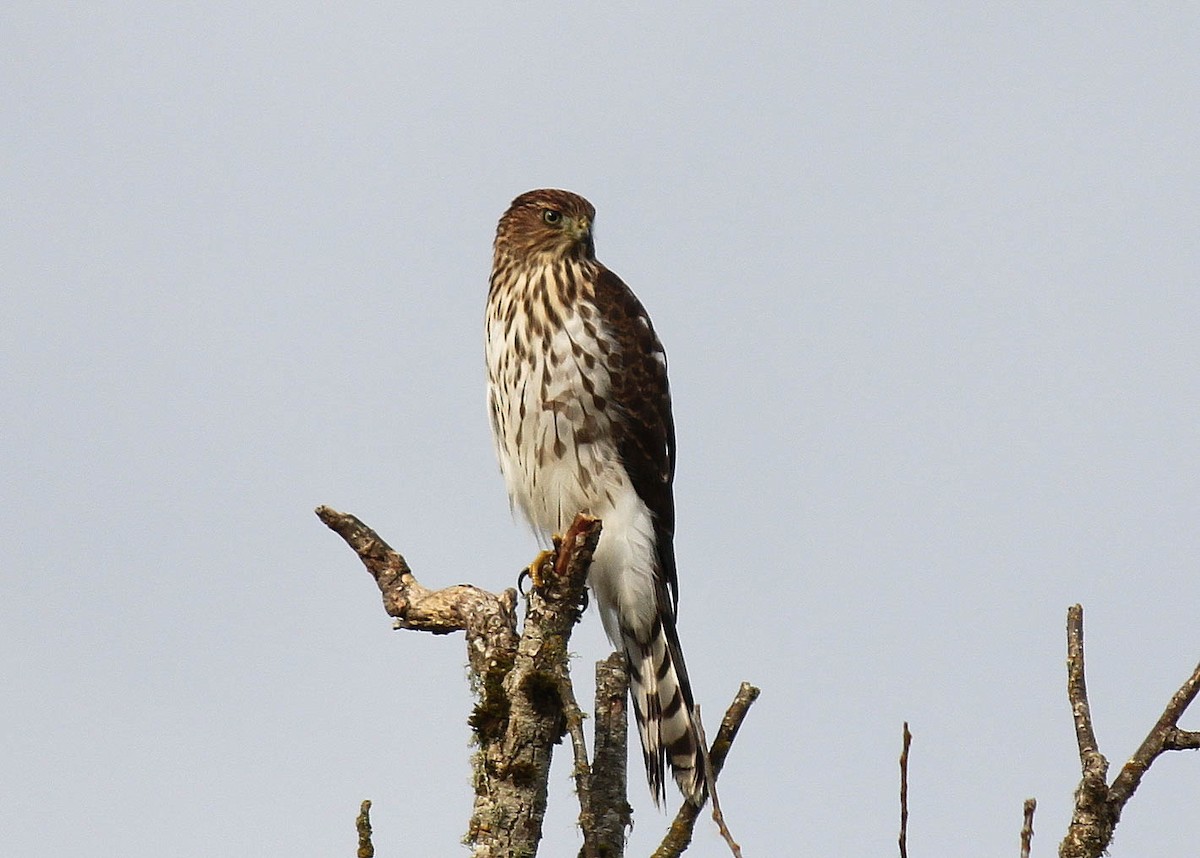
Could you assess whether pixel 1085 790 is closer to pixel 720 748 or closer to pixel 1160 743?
pixel 1160 743

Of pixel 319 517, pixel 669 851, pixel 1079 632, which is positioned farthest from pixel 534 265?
pixel 1079 632

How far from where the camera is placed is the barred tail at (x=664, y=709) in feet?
20.0

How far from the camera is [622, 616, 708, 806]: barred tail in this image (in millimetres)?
6094

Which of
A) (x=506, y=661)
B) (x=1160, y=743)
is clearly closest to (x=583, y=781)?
(x=506, y=661)

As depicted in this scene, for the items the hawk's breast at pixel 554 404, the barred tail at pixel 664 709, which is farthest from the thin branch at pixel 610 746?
the hawk's breast at pixel 554 404

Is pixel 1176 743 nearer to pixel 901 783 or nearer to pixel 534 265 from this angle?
pixel 901 783

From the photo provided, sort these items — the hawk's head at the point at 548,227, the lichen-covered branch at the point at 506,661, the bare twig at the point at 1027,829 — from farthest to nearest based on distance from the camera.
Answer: the hawk's head at the point at 548,227
the lichen-covered branch at the point at 506,661
the bare twig at the point at 1027,829

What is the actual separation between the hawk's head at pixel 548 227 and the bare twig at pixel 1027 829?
14.9 ft

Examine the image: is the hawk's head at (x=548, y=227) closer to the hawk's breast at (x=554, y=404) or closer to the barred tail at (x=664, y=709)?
the hawk's breast at (x=554, y=404)

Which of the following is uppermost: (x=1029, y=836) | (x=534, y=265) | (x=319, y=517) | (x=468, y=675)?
(x=534, y=265)

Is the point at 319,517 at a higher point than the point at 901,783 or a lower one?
higher

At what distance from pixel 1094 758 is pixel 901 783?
39 cm

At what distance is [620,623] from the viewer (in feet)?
22.8

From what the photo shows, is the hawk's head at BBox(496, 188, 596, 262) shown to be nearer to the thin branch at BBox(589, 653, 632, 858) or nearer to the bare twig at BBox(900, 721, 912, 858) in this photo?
the thin branch at BBox(589, 653, 632, 858)
